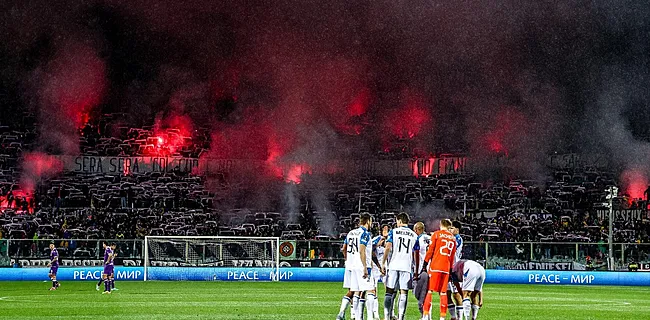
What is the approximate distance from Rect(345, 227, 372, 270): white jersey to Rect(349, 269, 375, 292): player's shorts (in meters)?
0.13

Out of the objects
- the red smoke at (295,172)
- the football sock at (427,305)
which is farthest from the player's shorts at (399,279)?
the red smoke at (295,172)

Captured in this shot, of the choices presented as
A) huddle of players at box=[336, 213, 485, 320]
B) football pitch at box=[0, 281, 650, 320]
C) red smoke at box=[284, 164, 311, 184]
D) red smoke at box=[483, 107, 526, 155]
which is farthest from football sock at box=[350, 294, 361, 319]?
red smoke at box=[483, 107, 526, 155]

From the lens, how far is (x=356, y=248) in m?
19.9

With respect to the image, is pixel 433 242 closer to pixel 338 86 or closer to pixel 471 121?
pixel 471 121

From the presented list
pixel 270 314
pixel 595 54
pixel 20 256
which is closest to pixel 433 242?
pixel 270 314

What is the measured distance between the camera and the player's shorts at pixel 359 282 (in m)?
19.9

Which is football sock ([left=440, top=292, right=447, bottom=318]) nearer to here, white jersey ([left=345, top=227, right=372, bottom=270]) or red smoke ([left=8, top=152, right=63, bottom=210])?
white jersey ([left=345, top=227, right=372, bottom=270])

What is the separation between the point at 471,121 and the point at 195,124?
28.1 meters

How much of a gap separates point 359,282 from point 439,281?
180 cm

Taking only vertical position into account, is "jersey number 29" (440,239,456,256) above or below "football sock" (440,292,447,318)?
above

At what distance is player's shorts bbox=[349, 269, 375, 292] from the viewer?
1986cm

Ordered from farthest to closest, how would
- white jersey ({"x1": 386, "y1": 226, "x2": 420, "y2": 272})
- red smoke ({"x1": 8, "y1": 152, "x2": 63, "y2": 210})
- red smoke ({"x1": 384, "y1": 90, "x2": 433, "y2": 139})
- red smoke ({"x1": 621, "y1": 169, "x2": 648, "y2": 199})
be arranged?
red smoke ({"x1": 384, "y1": 90, "x2": 433, "y2": 139}) → red smoke ({"x1": 8, "y1": 152, "x2": 63, "y2": 210}) → red smoke ({"x1": 621, "y1": 169, "x2": 648, "y2": 199}) → white jersey ({"x1": 386, "y1": 226, "x2": 420, "y2": 272})

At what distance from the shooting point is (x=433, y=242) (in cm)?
1930

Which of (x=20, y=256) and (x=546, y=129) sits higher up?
(x=546, y=129)
